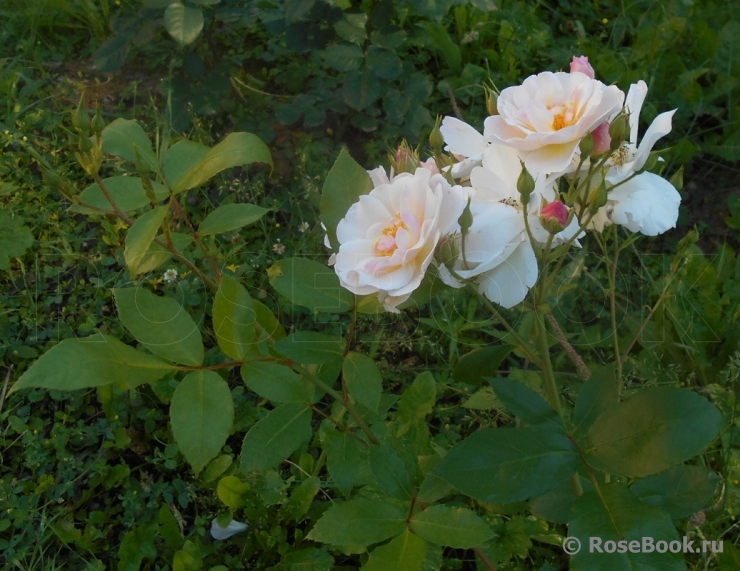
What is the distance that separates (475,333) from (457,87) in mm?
884

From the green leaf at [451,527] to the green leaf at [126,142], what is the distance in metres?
0.58

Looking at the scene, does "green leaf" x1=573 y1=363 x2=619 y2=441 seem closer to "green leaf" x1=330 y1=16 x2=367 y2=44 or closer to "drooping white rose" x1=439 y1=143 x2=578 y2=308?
"drooping white rose" x1=439 y1=143 x2=578 y2=308

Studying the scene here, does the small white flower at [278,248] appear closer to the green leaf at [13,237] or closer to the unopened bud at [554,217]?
the green leaf at [13,237]

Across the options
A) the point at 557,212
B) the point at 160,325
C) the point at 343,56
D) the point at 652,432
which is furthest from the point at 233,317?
the point at 343,56

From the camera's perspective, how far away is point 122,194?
0.88m

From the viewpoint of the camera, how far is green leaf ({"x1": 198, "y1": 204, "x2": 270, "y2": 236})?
91 cm

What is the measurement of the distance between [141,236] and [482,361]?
1.67 ft

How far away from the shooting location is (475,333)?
1.76 meters

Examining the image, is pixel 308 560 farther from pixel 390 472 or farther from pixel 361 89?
pixel 361 89

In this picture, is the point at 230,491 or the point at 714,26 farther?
the point at 714,26

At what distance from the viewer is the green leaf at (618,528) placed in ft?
2.23

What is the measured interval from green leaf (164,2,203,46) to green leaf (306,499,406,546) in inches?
46.6

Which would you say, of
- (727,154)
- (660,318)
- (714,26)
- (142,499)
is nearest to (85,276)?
(142,499)

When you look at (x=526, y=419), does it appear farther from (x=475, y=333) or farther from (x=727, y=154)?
(x=727, y=154)
